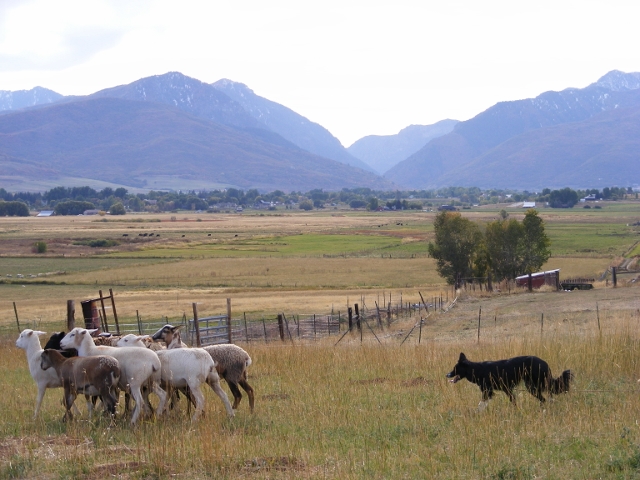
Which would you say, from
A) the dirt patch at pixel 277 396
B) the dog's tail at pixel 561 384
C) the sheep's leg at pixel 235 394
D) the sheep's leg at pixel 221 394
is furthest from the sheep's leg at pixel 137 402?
the dog's tail at pixel 561 384

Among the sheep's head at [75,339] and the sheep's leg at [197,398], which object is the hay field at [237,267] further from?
the sheep's leg at [197,398]

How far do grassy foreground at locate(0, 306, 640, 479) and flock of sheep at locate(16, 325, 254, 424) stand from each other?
0.39 meters

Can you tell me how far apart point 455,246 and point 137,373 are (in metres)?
49.4

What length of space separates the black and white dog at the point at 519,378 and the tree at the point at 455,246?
155 feet

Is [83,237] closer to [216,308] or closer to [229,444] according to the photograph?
[216,308]

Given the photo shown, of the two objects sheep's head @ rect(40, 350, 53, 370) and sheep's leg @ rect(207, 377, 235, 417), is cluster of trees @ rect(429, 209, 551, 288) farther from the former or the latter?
sheep's head @ rect(40, 350, 53, 370)

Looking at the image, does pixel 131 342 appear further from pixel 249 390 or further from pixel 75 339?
pixel 249 390

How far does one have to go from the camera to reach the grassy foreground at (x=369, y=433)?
864 centimetres

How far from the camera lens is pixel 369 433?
33.6ft

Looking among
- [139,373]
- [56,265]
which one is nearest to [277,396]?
[139,373]

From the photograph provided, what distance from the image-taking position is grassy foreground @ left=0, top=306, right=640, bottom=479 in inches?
340

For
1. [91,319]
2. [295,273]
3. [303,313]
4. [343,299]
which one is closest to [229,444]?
[91,319]

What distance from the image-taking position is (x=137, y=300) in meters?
51.8

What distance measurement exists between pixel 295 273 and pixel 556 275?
92.3 feet
